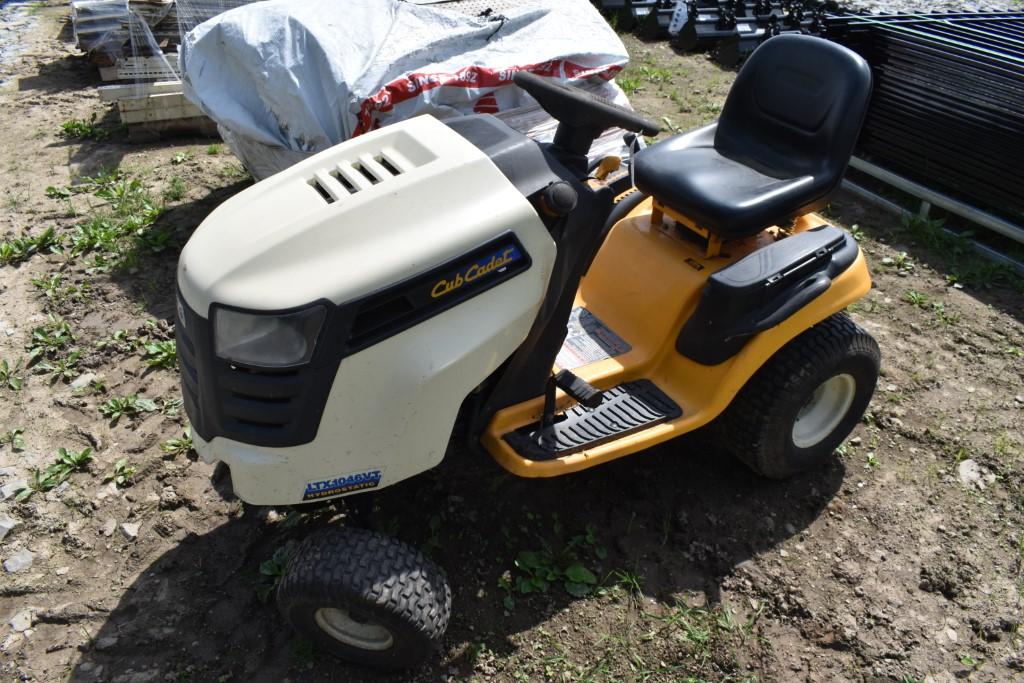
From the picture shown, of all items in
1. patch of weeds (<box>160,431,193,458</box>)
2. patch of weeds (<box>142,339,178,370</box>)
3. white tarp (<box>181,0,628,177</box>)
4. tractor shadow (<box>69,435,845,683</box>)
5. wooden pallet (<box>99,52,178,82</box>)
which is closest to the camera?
tractor shadow (<box>69,435,845,683</box>)

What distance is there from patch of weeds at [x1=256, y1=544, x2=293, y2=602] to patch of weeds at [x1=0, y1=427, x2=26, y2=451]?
1155mm

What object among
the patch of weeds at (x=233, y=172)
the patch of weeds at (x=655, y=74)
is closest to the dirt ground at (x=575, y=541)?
the patch of weeds at (x=233, y=172)

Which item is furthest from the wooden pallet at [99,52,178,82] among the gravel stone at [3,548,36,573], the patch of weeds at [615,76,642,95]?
the gravel stone at [3,548,36,573]

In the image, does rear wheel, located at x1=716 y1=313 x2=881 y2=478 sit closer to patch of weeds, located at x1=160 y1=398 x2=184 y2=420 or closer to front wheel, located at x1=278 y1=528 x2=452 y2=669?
front wheel, located at x1=278 y1=528 x2=452 y2=669

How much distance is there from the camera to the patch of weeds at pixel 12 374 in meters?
3.26

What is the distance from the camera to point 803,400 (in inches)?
105

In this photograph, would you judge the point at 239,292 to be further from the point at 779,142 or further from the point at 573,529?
the point at 779,142

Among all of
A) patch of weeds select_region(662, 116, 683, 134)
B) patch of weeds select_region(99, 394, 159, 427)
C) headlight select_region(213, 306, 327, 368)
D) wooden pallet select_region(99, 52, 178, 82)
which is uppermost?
headlight select_region(213, 306, 327, 368)

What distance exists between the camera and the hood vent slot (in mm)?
2049

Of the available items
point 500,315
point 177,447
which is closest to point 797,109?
point 500,315

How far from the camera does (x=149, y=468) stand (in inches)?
114

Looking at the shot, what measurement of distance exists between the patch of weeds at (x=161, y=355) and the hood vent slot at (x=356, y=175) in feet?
5.14

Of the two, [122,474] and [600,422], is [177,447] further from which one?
[600,422]

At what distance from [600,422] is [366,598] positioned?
0.86 meters
